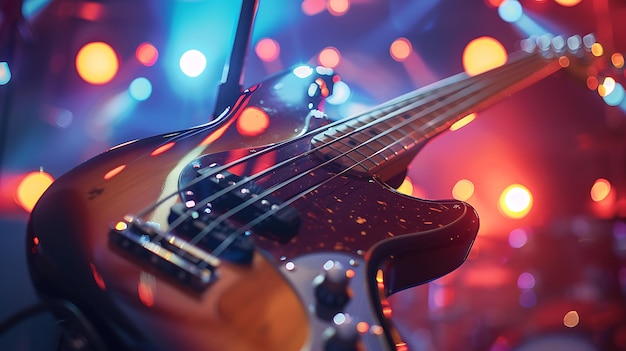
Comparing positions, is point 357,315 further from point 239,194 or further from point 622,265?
point 622,265

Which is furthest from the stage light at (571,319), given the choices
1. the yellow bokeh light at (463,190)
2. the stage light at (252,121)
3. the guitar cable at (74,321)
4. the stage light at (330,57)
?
the guitar cable at (74,321)

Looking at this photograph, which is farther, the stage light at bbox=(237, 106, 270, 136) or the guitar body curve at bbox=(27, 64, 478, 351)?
the stage light at bbox=(237, 106, 270, 136)

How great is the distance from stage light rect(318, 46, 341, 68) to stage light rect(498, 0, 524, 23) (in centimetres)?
64

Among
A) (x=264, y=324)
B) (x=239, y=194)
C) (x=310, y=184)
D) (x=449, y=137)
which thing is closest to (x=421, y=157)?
(x=449, y=137)

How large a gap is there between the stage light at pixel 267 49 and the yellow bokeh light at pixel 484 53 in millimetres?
666

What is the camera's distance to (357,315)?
0.46 m

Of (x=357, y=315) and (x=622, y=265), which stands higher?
(x=357, y=315)

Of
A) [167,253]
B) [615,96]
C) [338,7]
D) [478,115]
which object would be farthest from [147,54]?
[615,96]

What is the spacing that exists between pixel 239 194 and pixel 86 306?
209 mm

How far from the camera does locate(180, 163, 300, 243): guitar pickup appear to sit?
54 centimetres

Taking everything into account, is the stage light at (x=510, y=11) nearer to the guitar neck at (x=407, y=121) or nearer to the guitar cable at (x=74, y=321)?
the guitar neck at (x=407, y=121)

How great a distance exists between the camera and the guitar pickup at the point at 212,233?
487mm

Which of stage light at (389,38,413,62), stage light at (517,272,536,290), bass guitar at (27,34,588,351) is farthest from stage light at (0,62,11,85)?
stage light at (517,272,536,290)

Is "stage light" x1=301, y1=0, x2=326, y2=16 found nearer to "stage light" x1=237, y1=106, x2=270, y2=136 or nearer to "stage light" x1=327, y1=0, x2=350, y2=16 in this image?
"stage light" x1=327, y1=0, x2=350, y2=16
